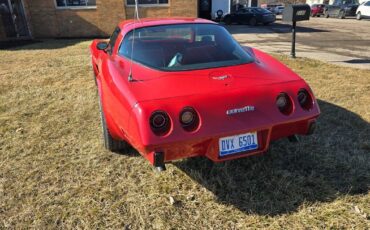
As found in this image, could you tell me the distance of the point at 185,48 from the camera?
331 centimetres

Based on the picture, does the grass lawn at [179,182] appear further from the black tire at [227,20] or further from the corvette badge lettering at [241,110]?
the black tire at [227,20]

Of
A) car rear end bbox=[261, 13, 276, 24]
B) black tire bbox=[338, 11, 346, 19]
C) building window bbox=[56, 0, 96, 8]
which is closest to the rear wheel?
car rear end bbox=[261, 13, 276, 24]

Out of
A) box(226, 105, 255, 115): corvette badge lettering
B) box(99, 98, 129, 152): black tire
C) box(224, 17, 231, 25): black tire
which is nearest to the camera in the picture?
box(226, 105, 255, 115): corvette badge lettering

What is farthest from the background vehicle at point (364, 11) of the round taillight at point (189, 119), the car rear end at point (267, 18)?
the round taillight at point (189, 119)

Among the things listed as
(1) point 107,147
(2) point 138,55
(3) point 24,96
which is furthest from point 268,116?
(3) point 24,96

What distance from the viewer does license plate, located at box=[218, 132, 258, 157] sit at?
255 cm

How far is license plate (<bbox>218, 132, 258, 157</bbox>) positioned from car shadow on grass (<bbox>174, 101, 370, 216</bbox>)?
47cm

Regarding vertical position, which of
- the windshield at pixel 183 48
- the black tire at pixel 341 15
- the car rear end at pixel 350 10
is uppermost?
the windshield at pixel 183 48

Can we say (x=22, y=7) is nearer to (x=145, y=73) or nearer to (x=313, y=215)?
(x=145, y=73)

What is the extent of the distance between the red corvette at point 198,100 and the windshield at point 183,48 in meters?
0.01

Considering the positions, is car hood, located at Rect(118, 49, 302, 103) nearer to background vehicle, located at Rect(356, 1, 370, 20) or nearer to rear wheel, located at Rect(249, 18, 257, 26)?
rear wheel, located at Rect(249, 18, 257, 26)

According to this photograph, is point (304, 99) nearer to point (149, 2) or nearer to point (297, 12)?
point (297, 12)

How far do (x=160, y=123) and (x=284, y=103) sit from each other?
1130 millimetres

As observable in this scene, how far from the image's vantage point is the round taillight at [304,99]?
9.32 feet
